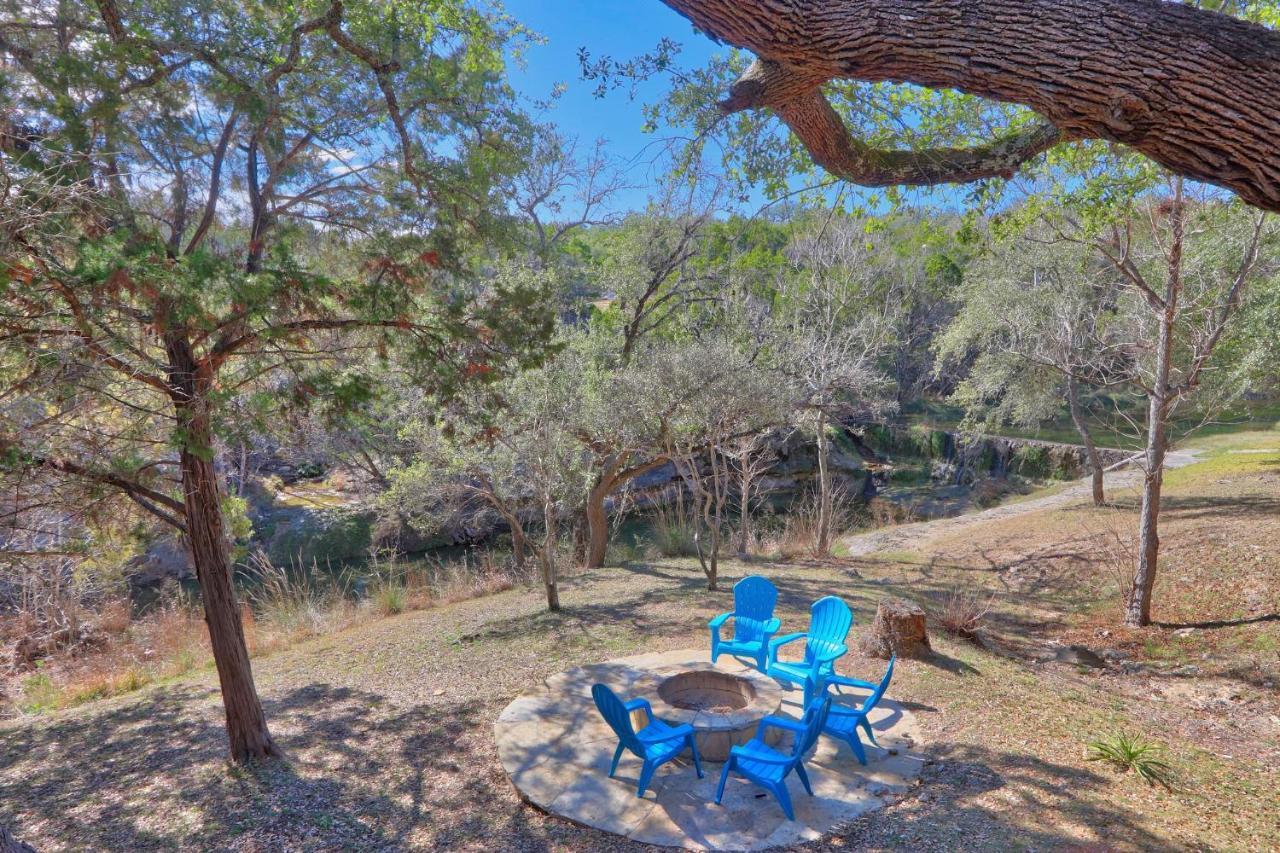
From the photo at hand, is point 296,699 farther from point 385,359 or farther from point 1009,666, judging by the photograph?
point 1009,666

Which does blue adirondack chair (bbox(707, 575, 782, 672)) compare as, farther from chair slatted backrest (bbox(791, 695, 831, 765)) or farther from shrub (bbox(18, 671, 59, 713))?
shrub (bbox(18, 671, 59, 713))

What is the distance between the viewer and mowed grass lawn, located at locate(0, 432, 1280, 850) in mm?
4211

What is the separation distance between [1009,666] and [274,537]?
58.1 ft

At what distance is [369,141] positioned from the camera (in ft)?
18.6

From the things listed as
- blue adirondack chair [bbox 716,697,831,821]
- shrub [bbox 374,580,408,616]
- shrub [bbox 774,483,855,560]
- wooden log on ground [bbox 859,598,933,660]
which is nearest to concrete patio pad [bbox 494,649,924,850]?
blue adirondack chair [bbox 716,697,831,821]

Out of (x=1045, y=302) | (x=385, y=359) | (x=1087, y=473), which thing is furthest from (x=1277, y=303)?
(x=385, y=359)

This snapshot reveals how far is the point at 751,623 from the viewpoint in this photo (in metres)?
7.06

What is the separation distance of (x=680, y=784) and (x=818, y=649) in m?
2.09

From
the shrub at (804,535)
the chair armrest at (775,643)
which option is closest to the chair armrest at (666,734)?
the chair armrest at (775,643)

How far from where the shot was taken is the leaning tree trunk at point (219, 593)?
4.84m

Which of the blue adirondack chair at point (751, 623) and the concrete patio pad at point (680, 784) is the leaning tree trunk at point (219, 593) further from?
the blue adirondack chair at point (751, 623)

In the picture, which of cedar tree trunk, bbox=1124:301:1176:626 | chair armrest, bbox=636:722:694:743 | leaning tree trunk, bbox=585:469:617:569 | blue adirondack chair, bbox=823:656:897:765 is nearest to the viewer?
chair armrest, bbox=636:722:694:743

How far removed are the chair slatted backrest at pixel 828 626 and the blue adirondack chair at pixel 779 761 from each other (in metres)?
1.66

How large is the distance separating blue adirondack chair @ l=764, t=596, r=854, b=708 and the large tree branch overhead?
4.44 meters
